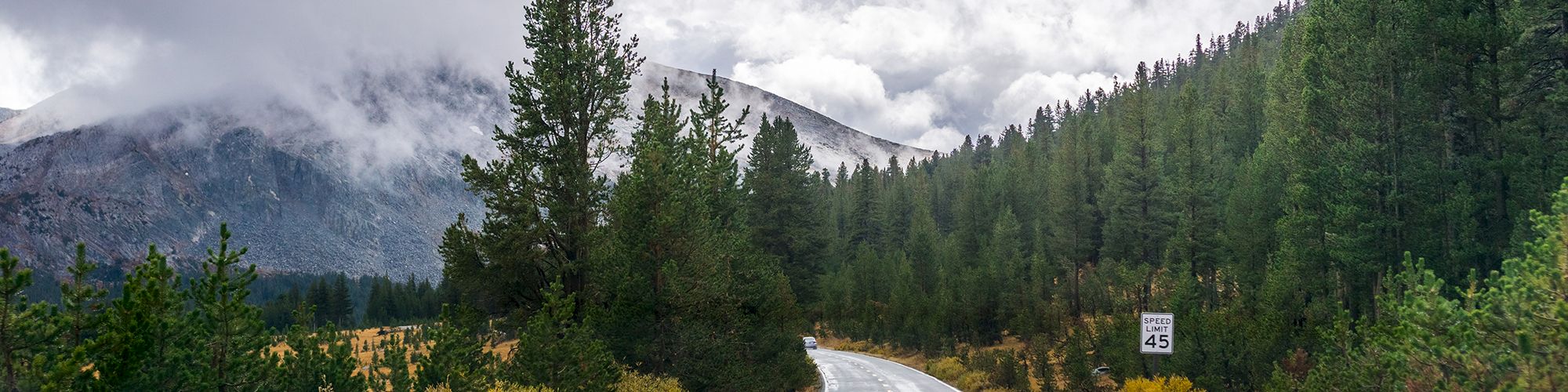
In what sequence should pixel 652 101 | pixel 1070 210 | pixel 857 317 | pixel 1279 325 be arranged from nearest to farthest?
pixel 1279 325 → pixel 652 101 → pixel 1070 210 → pixel 857 317

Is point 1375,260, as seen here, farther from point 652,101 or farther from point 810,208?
point 810,208

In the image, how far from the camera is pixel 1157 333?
17969 millimetres

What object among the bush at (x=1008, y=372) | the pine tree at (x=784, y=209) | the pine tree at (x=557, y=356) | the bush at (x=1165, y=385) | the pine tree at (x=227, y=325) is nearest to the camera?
the pine tree at (x=227, y=325)

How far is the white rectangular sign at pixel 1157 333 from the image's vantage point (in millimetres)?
17781

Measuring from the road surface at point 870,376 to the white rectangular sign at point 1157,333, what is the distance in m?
13.0

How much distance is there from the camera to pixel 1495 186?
23.3m

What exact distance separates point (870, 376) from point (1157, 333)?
19622 millimetres

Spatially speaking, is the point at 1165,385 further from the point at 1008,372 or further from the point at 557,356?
the point at 557,356

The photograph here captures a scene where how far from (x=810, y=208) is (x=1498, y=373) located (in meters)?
39.4

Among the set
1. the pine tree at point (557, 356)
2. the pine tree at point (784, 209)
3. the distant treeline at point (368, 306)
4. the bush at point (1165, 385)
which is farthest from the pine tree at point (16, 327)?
the distant treeline at point (368, 306)

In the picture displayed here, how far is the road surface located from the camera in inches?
1239

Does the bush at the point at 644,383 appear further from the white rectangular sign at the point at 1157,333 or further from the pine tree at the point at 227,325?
the white rectangular sign at the point at 1157,333

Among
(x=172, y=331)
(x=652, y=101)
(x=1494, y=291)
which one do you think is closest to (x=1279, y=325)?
(x=1494, y=291)

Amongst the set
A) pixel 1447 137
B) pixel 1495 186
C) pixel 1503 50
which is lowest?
pixel 1495 186
